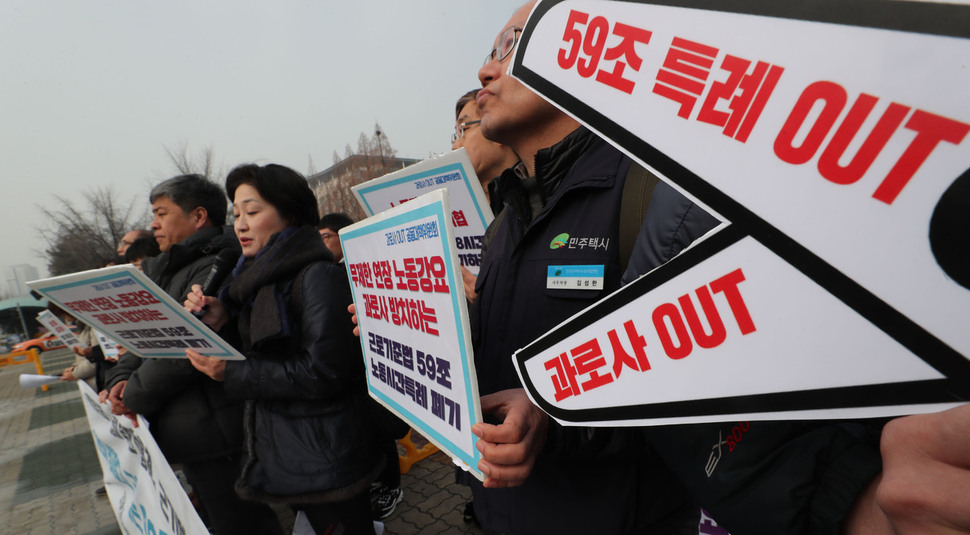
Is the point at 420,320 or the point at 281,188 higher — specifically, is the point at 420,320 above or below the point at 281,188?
below

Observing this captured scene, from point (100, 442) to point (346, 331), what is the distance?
7.68ft

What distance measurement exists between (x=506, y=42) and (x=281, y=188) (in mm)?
1327

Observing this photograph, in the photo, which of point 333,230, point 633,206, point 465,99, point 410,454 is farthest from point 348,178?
point 633,206

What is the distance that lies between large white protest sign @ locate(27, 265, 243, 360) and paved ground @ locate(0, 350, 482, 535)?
2050 millimetres

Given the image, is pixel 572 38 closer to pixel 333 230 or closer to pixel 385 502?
pixel 385 502

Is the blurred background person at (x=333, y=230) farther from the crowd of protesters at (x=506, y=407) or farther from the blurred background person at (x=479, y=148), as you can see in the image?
the blurred background person at (x=479, y=148)

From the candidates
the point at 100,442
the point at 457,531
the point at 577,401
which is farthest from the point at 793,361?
the point at 100,442

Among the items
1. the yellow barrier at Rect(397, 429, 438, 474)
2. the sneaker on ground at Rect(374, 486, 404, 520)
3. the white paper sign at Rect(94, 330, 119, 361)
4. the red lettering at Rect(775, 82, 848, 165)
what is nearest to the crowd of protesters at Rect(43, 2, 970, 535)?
the red lettering at Rect(775, 82, 848, 165)

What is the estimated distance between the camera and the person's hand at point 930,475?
A: 336mm

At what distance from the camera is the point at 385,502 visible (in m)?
3.21

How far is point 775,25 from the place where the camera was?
0.44 m

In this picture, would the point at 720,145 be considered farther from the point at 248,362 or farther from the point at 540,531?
the point at 248,362

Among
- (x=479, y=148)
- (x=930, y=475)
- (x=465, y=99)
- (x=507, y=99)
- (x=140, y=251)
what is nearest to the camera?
(x=930, y=475)

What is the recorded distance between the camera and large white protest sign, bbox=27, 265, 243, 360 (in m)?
1.66
